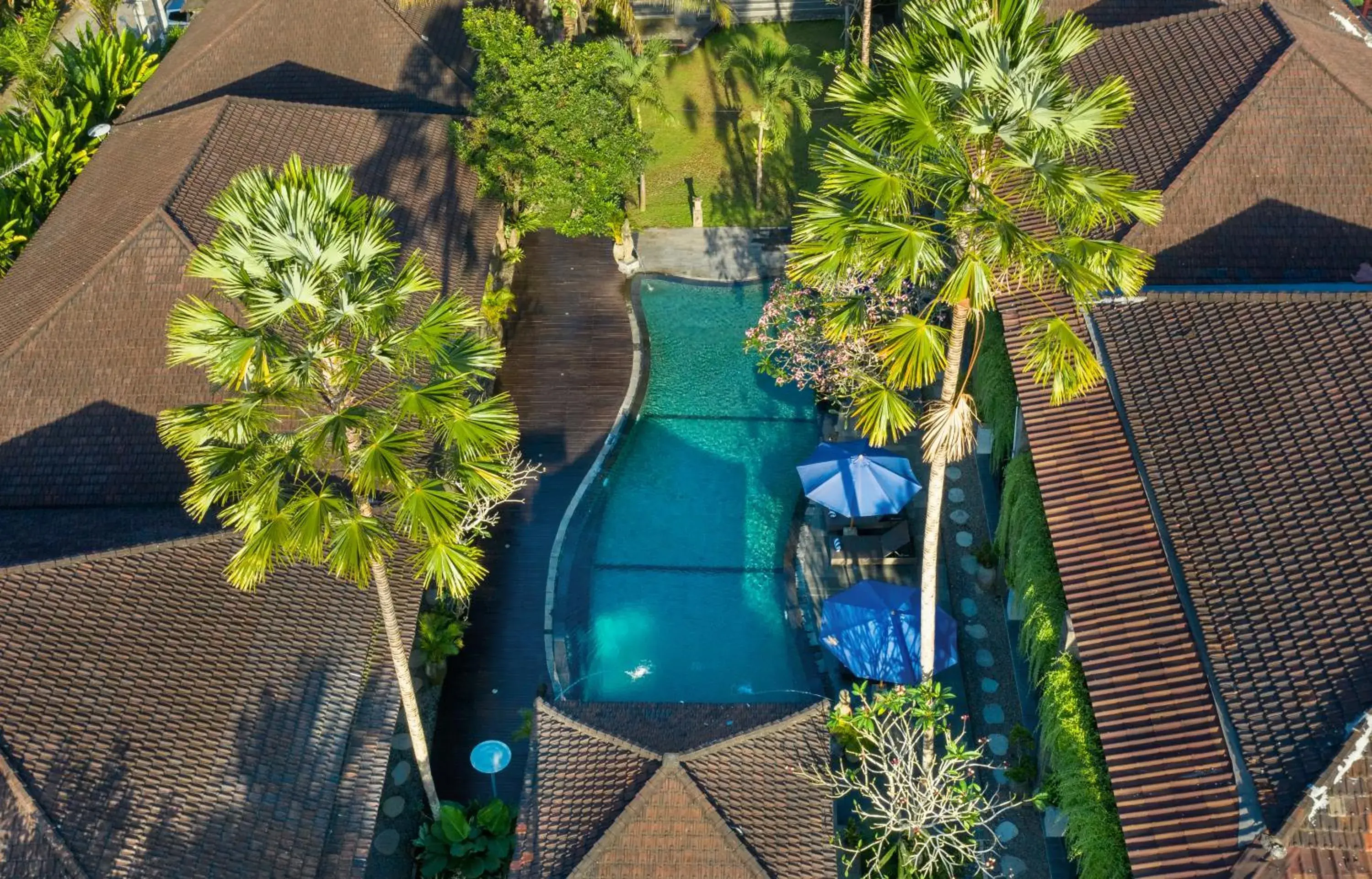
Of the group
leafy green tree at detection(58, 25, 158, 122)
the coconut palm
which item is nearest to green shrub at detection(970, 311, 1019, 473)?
the coconut palm

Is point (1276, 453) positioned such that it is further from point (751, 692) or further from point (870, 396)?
point (751, 692)

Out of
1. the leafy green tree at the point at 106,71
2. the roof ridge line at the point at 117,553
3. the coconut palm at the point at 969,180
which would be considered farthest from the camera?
the leafy green tree at the point at 106,71

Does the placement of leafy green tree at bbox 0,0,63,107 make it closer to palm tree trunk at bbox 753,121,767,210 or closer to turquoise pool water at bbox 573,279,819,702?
turquoise pool water at bbox 573,279,819,702

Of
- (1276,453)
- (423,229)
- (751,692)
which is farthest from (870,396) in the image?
(423,229)

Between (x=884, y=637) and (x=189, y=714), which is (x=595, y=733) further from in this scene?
(x=884, y=637)

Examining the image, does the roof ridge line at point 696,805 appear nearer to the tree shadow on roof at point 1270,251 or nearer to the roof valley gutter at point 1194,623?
the roof valley gutter at point 1194,623

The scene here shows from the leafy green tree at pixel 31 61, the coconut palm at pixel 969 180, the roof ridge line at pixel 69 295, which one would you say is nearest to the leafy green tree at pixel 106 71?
the leafy green tree at pixel 31 61

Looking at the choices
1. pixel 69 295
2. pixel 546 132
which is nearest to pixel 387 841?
pixel 69 295
